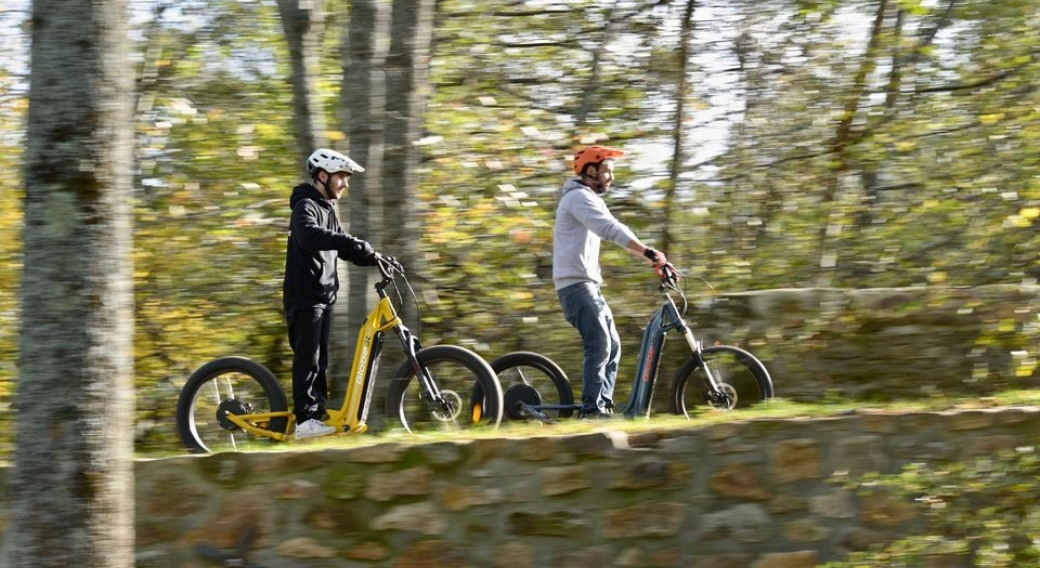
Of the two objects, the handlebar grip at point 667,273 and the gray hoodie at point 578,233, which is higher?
the gray hoodie at point 578,233

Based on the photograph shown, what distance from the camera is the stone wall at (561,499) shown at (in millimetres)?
5820

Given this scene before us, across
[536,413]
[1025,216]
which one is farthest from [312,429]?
[1025,216]

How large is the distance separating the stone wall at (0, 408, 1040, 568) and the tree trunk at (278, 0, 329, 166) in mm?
3180

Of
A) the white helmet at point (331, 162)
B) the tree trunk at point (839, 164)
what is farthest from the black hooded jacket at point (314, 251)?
the tree trunk at point (839, 164)

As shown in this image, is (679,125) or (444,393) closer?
(444,393)

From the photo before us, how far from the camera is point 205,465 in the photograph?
231 inches

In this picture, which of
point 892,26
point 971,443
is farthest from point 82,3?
point 892,26

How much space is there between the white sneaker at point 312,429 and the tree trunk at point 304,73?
2.26 m

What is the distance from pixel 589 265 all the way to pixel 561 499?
1875 mm

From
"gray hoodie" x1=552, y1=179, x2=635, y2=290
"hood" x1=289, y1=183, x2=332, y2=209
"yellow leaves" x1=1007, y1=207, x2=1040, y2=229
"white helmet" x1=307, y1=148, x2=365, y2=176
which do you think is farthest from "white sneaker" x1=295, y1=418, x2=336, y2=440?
"yellow leaves" x1=1007, y1=207, x2=1040, y2=229

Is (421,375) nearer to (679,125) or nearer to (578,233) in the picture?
(578,233)

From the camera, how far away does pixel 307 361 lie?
688 centimetres

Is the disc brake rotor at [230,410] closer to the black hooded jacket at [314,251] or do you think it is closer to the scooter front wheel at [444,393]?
the black hooded jacket at [314,251]

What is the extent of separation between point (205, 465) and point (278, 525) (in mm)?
426
